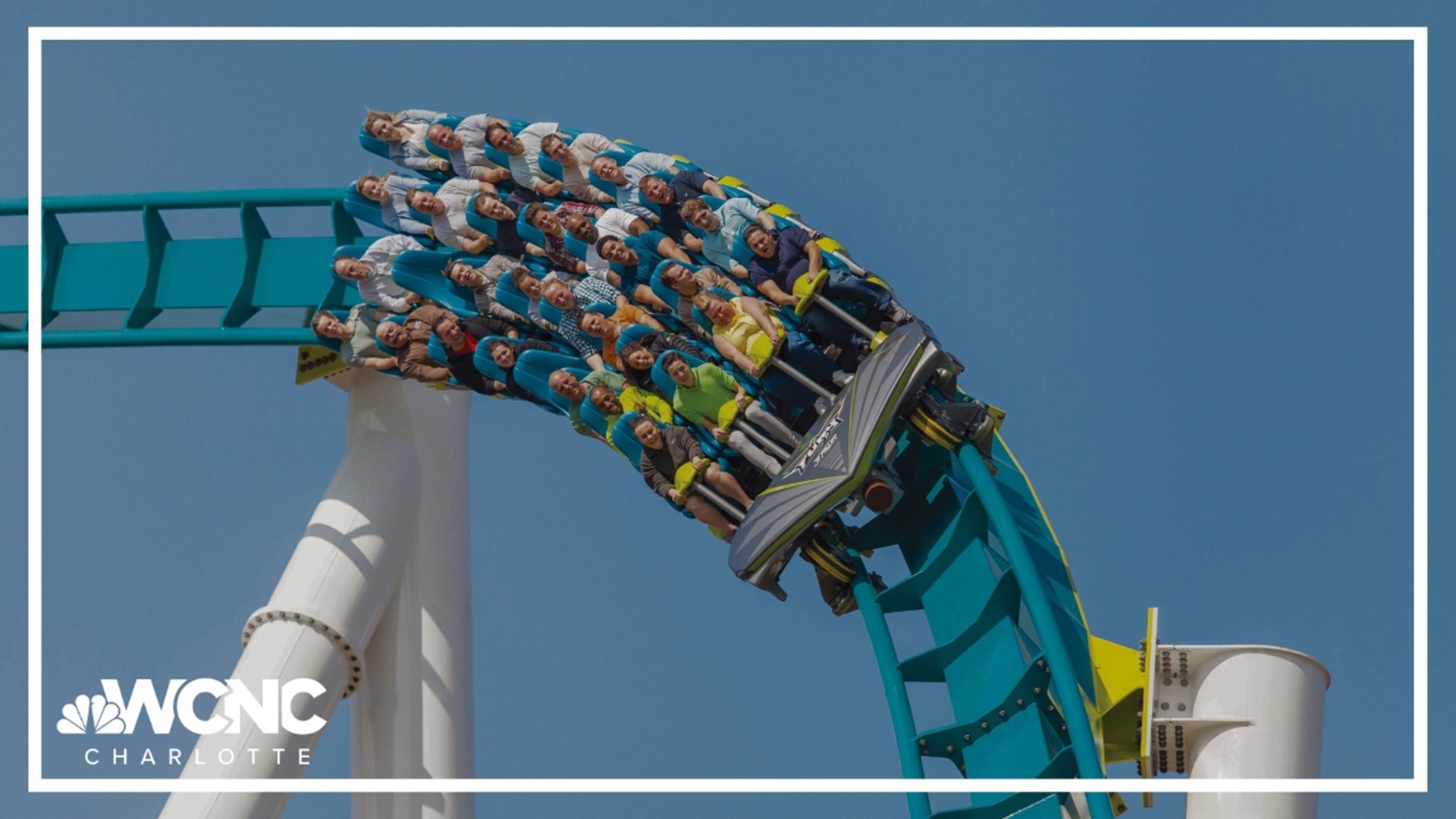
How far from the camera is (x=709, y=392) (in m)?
13.4

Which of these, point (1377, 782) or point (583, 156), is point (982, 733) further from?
point (583, 156)

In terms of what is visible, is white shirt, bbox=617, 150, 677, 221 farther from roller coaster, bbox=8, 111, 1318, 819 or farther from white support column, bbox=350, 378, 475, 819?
white support column, bbox=350, 378, 475, 819

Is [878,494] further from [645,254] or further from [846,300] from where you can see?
[645,254]

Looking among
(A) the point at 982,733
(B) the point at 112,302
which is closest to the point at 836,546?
(A) the point at 982,733

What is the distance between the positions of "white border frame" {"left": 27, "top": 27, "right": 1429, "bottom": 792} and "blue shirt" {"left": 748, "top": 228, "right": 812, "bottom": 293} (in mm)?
1181

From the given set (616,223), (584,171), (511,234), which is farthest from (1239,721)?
(511,234)

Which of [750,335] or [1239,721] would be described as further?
[750,335]

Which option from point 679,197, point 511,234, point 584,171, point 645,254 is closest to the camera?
point 679,197

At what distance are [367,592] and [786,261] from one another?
12.0ft

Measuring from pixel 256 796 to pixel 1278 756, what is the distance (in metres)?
5.61

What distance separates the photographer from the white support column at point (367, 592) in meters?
14.5

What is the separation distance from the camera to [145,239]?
16578 mm

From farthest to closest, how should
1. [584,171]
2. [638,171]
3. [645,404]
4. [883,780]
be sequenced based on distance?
[584,171], [638,171], [645,404], [883,780]

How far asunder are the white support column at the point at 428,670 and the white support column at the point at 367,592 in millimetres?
10
